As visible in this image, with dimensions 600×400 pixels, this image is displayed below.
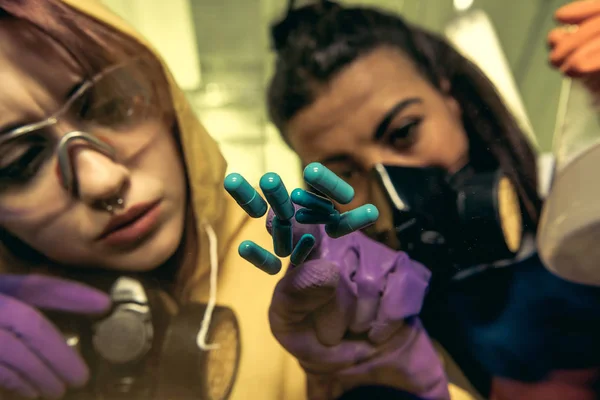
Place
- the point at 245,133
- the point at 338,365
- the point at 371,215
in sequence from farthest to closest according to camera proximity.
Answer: the point at 245,133, the point at 338,365, the point at 371,215

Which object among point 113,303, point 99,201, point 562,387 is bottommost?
point 562,387

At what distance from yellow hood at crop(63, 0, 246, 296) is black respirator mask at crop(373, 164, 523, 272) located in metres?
0.16

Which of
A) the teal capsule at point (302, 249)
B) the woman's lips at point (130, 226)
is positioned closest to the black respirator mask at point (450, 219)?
the teal capsule at point (302, 249)

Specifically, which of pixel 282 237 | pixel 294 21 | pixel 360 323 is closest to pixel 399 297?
pixel 360 323

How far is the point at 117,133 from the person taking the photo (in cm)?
55

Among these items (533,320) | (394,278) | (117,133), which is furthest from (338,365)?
(117,133)

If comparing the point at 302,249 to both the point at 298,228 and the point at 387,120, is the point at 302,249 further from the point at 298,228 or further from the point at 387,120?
the point at 387,120

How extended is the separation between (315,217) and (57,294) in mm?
318

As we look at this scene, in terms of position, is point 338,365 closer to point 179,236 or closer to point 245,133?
point 179,236

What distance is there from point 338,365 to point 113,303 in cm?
24

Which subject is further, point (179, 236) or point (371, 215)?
point (179, 236)

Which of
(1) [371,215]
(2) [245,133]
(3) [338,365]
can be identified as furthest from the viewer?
(2) [245,133]

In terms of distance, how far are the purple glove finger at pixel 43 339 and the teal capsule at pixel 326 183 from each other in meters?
0.33

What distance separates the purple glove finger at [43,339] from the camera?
1.75ft
